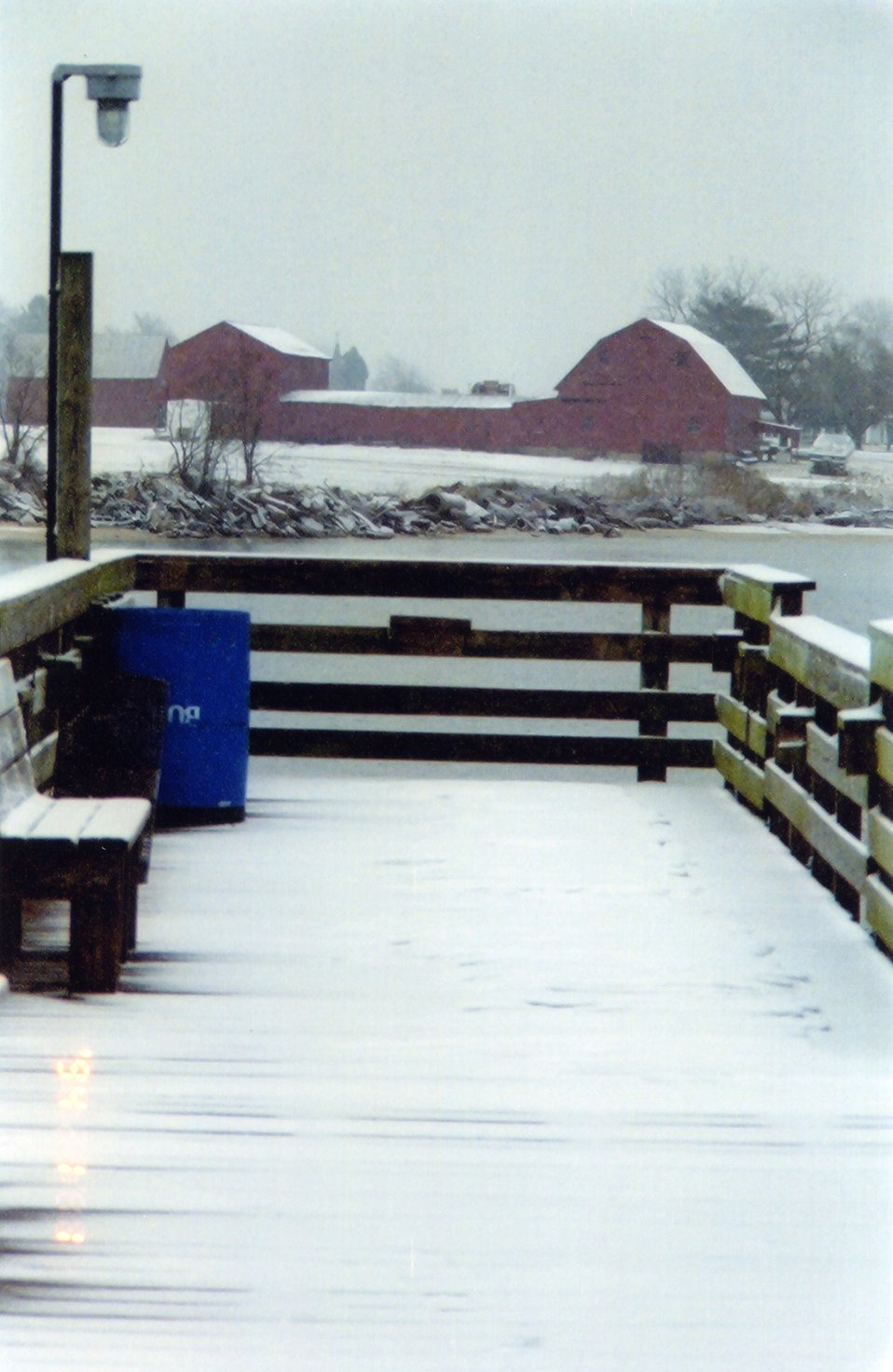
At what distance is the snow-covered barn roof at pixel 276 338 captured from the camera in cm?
1441

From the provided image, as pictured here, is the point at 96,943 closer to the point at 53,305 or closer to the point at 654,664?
the point at 53,305

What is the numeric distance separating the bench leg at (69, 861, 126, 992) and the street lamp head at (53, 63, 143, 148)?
155 inches

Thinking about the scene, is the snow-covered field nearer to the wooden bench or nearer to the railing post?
the railing post

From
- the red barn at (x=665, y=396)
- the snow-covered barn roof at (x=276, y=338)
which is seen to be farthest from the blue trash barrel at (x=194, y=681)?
the snow-covered barn roof at (x=276, y=338)

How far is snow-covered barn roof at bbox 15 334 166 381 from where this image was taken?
12.4 metres

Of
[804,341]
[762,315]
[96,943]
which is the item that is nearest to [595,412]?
[804,341]

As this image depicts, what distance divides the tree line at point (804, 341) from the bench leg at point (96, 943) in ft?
29.4

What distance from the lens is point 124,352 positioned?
43.1ft

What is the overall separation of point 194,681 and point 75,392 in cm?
130

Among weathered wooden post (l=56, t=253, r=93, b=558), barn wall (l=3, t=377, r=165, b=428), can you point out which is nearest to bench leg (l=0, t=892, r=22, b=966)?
weathered wooden post (l=56, t=253, r=93, b=558)

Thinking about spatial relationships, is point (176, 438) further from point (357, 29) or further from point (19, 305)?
point (357, 29)

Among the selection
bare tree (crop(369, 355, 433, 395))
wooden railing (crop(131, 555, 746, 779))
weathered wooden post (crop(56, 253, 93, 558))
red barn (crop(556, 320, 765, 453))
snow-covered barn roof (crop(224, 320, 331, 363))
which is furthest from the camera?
snow-covered barn roof (crop(224, 320, 331, 363))

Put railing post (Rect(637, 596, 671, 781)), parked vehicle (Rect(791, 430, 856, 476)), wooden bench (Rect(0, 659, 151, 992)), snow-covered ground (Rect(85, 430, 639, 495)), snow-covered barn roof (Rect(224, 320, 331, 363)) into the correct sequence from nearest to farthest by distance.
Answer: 1. wooden bench (Rect(0, 659, 151, 992))
2. railing post (Rect(637, 596, 671, 781))
3. parked vehicle (Rect(791, 430, 856, 476))
4. snow-covered ground (Rect(85, 430, 639, 495))
5. snow-covered barn roof (Rect(224, 320, 331, 363))

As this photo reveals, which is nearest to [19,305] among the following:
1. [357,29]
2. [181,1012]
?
[357,29]
